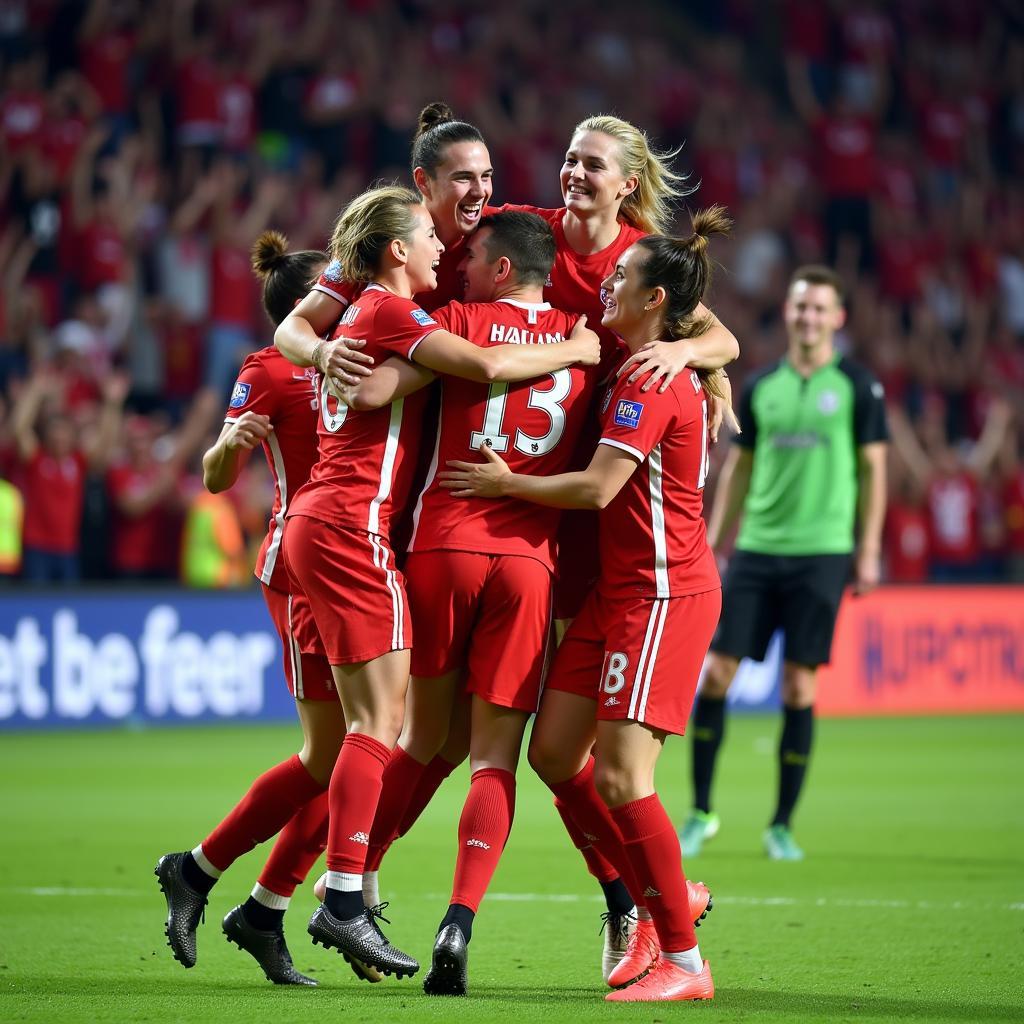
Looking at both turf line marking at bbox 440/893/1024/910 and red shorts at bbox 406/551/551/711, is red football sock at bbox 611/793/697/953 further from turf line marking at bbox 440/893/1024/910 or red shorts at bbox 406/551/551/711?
turf line marking at bbox 440/893/1024/910

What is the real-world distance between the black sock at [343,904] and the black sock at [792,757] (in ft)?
11.8

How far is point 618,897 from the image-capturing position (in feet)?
18.3

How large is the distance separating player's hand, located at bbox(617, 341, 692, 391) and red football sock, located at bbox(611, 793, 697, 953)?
3.85ft

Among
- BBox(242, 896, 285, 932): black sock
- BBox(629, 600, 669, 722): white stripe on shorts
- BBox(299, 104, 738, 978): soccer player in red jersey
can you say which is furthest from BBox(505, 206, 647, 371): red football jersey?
BBox(242, 896, 285, 932): black sock

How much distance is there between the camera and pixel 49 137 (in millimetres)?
15344

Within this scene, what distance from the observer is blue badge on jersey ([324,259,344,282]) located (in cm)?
548

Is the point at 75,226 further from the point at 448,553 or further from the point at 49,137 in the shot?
the point at 448,553

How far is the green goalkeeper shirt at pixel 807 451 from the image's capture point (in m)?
8.57

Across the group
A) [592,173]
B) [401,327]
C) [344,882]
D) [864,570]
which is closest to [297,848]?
[344,882]

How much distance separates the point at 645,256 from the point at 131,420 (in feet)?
32.0

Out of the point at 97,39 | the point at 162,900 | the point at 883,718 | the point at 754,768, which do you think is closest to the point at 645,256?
the point at 162,900

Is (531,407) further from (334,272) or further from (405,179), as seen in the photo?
(405,179)

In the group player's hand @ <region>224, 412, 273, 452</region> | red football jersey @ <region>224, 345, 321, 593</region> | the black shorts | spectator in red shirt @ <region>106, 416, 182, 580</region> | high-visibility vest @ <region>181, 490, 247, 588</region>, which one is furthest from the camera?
high-visibility vest @ <region>181, 490, 247, 588</region>

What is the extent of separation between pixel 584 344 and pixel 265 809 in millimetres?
1682
